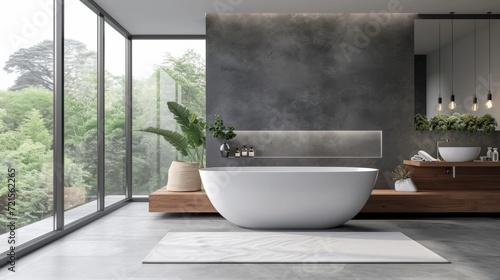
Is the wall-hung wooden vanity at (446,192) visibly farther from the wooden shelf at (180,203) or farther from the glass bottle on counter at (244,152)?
the wooden shelf at (180,203)

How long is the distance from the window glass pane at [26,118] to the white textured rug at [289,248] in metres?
1.10

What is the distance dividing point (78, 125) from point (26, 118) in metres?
1.27

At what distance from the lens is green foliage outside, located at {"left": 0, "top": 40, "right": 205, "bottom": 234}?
380cm

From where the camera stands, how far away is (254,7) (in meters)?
5.84

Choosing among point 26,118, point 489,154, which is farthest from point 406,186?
point 26,118

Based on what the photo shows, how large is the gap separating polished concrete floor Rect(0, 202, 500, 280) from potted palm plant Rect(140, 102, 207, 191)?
22.2 inches

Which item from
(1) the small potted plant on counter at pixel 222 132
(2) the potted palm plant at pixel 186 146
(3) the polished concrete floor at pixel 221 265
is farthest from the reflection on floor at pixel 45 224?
(1) the small potted plant on counter at pixel 222 132

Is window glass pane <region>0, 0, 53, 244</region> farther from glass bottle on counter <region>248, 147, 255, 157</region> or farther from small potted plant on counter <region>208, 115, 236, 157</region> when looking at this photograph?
glass bottle on counter <region>248, 147, 255, 157</region>

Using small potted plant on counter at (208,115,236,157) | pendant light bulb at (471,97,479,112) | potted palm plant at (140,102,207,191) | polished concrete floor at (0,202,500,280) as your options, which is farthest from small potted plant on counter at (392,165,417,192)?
potted palm plant at (140,102,207,191)

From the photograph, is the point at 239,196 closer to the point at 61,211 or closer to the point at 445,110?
the point at 61,211

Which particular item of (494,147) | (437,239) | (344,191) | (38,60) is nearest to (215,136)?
(344,191)

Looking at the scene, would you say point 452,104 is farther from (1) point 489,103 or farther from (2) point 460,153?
(2) point 460,153

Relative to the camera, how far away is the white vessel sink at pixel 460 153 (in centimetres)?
572

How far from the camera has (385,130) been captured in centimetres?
621
